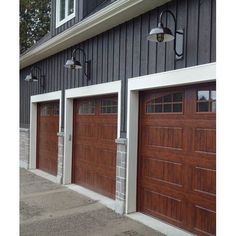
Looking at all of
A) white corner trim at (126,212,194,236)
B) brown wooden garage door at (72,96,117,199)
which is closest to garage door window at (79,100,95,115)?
brown wooden garage door at (72,96,117,199)

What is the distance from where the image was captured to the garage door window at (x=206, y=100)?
4074 mm

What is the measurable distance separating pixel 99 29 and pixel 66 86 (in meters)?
2.09

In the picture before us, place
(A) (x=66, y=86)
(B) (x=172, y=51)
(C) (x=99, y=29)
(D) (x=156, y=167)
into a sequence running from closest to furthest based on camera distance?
(B) (x=172, y=51)
(D) (x=156, y=167)
(C) (x=99, y=29)
(A) (x=66, y=86)

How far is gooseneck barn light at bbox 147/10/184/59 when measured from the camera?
409 cm

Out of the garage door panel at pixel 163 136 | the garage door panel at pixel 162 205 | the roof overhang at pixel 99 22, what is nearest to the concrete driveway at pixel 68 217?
the garage door panel at pixel 162 205

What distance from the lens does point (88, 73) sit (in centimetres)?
679

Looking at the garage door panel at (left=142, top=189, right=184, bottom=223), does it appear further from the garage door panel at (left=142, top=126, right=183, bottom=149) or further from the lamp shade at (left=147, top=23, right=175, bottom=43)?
the lamp shade at (left=147, top=23, right=175, bottom=43)

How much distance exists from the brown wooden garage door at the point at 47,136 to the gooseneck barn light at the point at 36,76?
26.1 inches

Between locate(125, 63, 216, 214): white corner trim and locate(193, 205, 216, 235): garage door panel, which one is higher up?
locate(125, 63, 216, 214): white corner trim

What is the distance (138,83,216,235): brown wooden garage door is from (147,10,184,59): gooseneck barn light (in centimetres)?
55

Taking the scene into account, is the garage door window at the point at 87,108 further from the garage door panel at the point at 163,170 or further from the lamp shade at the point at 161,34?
the lamp shade at the point at 161,34
